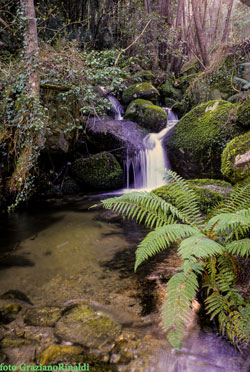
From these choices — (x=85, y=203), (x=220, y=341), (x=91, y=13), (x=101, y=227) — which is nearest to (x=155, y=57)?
(x=91, y=13)

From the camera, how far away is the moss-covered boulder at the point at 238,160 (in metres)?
4.13

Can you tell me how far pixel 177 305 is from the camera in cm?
168

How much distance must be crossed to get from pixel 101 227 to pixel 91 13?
38.1 ft

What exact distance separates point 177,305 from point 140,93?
10278mm

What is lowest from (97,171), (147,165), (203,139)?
(97,171)

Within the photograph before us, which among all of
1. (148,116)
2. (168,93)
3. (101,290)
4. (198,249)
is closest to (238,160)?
(198,249)

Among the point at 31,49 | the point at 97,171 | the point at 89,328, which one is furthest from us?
the point at 97,171

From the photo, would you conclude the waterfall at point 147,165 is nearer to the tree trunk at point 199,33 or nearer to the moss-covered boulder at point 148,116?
the moss-covered boulder at point 148,116

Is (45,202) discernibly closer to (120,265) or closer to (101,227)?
(101,227)

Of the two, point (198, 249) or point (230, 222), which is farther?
point (230, 222)

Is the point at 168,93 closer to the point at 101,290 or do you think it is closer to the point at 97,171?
the point at 97,171

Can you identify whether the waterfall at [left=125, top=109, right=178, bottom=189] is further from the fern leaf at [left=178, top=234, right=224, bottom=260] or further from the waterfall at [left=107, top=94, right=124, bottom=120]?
the fern leaf at [left=178, top=234, right=224, bottom=260]

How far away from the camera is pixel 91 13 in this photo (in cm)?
1142

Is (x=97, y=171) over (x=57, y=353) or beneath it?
over
